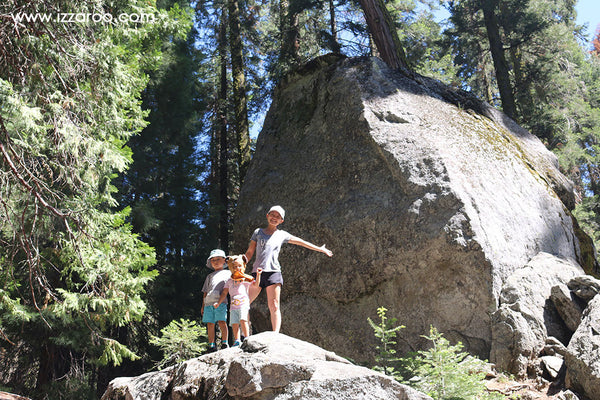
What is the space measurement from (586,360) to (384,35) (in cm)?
761

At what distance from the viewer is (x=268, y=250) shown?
5.78 meters

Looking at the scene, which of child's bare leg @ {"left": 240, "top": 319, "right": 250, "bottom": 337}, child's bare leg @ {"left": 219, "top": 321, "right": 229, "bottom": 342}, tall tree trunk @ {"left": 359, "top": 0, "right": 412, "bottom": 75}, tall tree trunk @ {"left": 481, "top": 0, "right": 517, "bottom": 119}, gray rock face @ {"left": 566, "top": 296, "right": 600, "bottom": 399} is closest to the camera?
child's bare leg @ {"left": 240, "top": 319, "right": 250, "bottom": 337}

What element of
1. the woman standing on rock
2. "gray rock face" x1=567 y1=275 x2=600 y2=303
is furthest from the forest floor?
the woman standing on rock

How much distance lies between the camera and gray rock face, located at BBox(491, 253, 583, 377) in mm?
6160

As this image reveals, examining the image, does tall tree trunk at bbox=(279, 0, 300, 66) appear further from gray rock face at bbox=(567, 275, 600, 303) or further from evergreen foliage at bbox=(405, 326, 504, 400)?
evergreen foliage at bbox=(405, 326, 504, 400)

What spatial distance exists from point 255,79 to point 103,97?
9718 millimetres

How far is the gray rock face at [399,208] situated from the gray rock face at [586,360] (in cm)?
107

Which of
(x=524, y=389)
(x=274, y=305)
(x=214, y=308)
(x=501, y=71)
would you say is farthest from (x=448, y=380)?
(x=501, y=71)

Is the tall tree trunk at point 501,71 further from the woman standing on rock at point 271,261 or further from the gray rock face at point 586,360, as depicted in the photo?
the woman standing on rock at point 271,261

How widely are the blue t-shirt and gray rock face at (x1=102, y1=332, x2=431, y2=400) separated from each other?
4.74 feet

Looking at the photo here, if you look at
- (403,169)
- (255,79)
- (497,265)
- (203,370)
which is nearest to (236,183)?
(255,79)

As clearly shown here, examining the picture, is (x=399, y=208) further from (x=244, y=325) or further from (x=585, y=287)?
(x=244, y=325)

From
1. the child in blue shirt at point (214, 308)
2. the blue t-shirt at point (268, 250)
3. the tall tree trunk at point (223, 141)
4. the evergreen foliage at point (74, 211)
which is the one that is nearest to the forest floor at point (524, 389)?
the blue t-shirt at point (268, 250)

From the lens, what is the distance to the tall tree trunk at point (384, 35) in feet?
34.8
